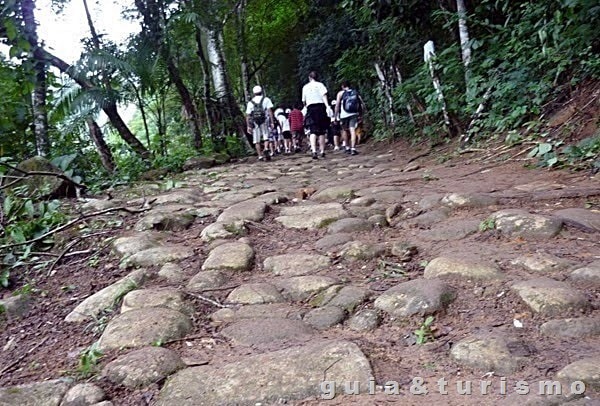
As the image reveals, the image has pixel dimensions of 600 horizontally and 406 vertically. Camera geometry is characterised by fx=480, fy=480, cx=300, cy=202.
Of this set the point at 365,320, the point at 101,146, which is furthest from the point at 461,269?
the point at 101,146

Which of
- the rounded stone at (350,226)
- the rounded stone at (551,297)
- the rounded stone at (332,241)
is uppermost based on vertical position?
the rounded stone at (350,226)

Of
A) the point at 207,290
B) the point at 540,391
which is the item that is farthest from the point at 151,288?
the point at 540,391

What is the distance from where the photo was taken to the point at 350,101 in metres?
8.69

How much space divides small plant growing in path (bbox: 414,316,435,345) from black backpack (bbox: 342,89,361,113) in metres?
7.16

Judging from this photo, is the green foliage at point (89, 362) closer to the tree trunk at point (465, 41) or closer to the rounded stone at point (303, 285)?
the rounded stone at point (303, 285)

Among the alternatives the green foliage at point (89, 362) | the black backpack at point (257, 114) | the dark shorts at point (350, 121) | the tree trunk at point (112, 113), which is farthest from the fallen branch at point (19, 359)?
the dark shorts at point (350, 121)

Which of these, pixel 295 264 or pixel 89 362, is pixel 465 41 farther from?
pixel 89 362

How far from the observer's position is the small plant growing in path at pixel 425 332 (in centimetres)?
179

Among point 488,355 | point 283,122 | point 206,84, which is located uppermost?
point 206,84

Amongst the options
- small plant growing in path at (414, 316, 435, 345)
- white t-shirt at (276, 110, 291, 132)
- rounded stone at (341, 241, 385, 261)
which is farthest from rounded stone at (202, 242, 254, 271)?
white t-shirt at (276, 110, 291, 132)

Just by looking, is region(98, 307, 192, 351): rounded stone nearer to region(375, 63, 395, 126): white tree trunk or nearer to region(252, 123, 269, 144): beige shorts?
region(252, 123, 269, 144): beige shorts

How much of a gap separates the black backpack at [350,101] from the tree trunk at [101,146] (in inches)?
166

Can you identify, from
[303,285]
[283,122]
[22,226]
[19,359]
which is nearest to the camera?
[19,359]

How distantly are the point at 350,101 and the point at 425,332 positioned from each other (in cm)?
726
